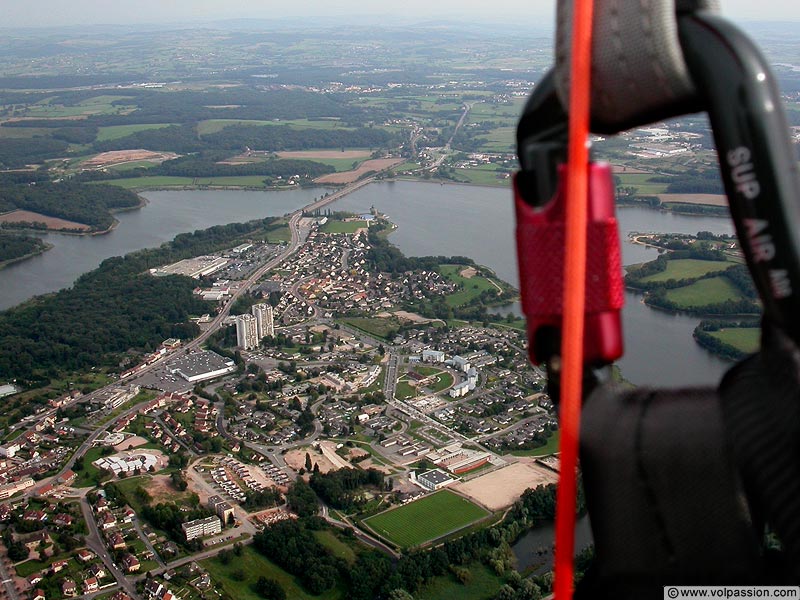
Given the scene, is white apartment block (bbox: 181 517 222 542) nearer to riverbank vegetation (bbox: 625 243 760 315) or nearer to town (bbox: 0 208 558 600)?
town (bbox: 0 208 558 600)

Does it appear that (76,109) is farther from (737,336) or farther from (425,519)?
(425,519)

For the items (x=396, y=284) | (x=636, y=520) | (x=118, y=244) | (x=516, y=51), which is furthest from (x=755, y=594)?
(x=516, y=51)

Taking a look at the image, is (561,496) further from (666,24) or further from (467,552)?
(467,552)

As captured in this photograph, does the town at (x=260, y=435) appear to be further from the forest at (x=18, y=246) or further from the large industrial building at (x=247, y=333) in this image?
the forest at (x=18, y=246)

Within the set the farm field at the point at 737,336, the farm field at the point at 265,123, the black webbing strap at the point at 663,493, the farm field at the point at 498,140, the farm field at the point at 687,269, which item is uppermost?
the black webbing strap at the point at 663,493

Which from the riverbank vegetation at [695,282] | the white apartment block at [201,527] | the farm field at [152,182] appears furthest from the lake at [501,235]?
the farm field at [152,182]

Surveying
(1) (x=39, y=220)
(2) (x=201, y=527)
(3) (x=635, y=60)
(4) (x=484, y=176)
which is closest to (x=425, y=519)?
(2) (x=201, y=527)

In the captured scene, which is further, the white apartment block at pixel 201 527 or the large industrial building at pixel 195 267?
the large industrial building at pixel 195 267
